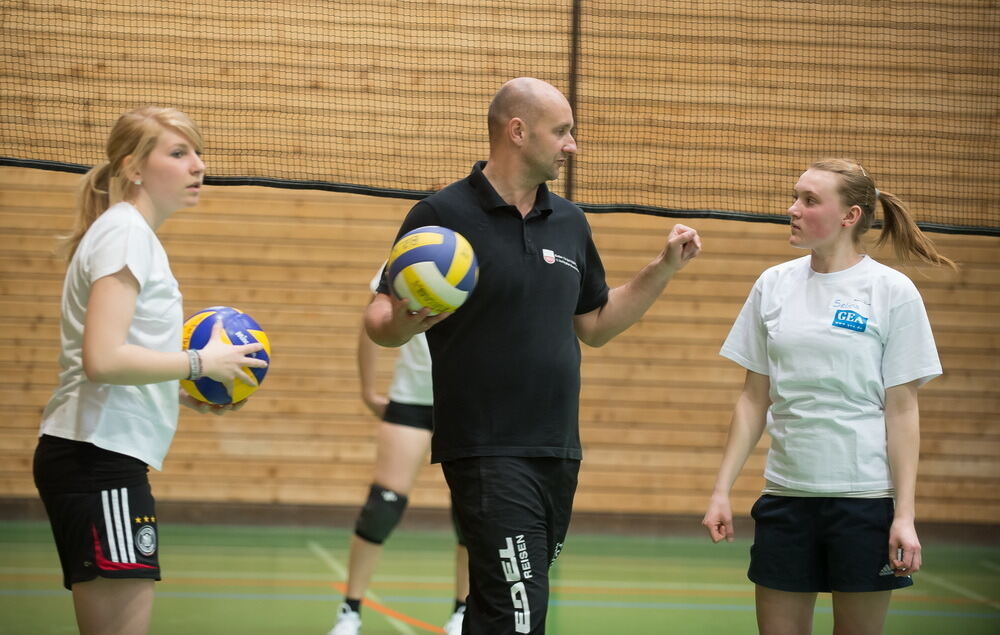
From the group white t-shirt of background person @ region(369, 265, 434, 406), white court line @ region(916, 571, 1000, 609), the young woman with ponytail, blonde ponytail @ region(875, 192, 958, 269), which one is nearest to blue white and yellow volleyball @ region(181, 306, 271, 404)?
the young woman with ponytail

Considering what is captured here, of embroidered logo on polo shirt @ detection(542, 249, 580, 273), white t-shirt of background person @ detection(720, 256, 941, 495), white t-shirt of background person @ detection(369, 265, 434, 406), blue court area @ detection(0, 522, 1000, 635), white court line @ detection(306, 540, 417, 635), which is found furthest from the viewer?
blue court area @ detection(0, 522, 1000, 635)

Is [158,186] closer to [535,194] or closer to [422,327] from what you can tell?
[422,327]

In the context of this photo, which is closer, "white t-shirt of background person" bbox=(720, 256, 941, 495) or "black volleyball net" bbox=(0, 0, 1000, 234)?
"white t-shirt of background person" bbox=(720, 256, 941, 495)

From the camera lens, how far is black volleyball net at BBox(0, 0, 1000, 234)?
636 centimetres

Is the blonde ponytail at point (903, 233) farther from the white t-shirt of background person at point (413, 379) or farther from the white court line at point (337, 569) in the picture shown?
the white court line at point (337, 569)

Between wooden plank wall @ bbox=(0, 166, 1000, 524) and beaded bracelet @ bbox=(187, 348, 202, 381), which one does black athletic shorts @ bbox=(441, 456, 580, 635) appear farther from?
wooden plank wall @ bbox=(0, 166, 1000, 524)

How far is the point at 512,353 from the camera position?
309 centimetres

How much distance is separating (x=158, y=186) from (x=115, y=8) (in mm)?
4023

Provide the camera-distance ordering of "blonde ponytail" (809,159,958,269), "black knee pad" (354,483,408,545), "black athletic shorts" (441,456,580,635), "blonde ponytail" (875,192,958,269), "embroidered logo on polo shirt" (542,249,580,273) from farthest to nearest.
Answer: "black knee pad" (354,483,408,545)
"blonde ponytail" (875,192,958,269)
"blonde ponytail" (809,159,958,269)
"embroidered logo on polo shirt" (542,249,580,273)
"black athletic shorts" (441,456,580,635)

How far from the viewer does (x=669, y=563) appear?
755 centimetres

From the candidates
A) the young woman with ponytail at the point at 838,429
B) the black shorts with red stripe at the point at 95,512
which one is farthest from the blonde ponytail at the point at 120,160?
the young woman with ponytail at the point at 838,429

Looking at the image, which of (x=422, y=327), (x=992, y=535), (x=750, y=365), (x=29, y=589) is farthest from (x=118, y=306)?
(x=992, y=535)

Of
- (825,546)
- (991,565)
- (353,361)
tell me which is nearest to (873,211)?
(825,546)

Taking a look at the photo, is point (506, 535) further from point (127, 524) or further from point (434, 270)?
point (127, 524)
